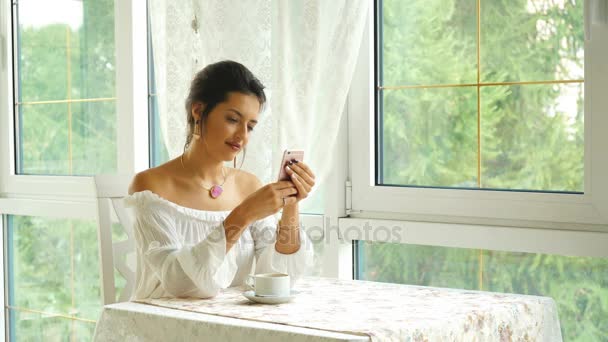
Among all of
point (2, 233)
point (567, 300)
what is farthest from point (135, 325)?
point (2, 233)

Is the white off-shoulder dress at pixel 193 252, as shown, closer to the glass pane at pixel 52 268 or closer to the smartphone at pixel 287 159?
the smartphone at pixel 287 159

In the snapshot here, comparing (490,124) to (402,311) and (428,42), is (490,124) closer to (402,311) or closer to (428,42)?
(428,42)

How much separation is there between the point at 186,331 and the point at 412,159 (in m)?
1.11

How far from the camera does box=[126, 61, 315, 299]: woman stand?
197cm

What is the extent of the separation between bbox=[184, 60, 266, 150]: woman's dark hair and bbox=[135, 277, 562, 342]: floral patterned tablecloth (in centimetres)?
52

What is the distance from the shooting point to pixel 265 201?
6.50 ft

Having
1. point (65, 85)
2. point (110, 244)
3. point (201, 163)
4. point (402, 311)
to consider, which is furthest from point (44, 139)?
point (402, 311)

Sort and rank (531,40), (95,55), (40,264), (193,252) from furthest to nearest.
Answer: (40,264), (95,55), (531,40), (193,252)

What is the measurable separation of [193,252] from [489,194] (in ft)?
3.03

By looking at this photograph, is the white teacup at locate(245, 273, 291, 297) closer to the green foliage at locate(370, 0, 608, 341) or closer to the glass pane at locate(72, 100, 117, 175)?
the green foliage at locate(370, 0, 608, 341)

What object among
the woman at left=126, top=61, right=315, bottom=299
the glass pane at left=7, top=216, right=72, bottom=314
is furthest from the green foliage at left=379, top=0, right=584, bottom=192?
the glass pane at left=7, top=216, right=72, bottom=314

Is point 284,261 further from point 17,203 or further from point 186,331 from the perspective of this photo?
point 17,203

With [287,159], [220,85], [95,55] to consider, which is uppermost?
[95,55]

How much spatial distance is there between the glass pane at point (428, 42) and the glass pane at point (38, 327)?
1.93 meters
